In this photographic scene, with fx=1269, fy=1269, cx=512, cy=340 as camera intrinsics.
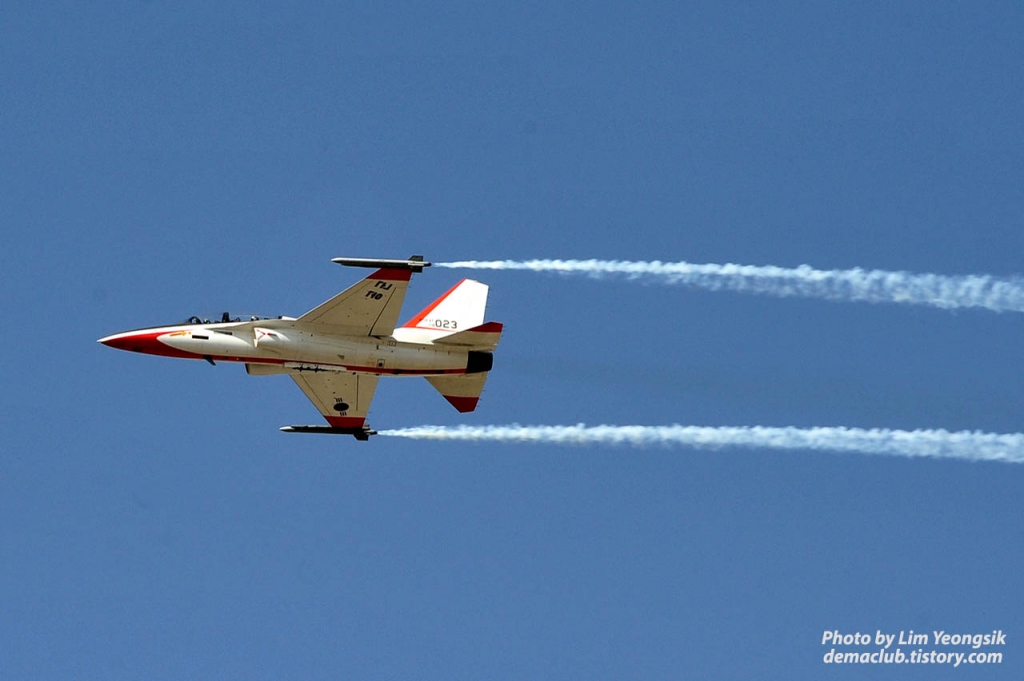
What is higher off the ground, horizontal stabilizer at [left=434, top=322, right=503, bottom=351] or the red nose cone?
horizontal stabilizer at [left=434, top=322, right=503, bottom=351]

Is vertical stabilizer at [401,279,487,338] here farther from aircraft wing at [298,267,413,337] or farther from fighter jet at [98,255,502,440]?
aircraft wing at [298,267,413,337]

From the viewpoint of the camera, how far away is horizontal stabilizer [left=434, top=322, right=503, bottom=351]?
31.7 meters

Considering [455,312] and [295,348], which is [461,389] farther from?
[295,348]

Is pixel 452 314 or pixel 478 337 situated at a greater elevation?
pixel 452 314

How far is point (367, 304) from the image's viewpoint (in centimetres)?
3186

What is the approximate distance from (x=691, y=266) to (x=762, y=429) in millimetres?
4403

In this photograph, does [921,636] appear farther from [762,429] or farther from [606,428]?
[606,428]

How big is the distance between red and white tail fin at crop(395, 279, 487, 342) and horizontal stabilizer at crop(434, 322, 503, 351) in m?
0.41

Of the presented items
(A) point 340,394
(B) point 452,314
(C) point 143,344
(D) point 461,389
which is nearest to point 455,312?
(B) point 452,314

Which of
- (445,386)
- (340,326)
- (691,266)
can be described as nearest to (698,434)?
(691,266)

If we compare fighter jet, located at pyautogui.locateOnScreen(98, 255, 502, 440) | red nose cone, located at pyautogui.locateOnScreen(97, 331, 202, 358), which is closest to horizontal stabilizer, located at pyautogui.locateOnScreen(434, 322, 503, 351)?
fighter jet, located at pyautogui.locateOnScreen(98, 255, 502, 440)

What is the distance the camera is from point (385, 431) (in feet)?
115

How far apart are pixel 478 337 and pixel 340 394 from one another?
4987 mm

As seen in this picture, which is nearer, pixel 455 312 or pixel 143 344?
pixel 143 344
